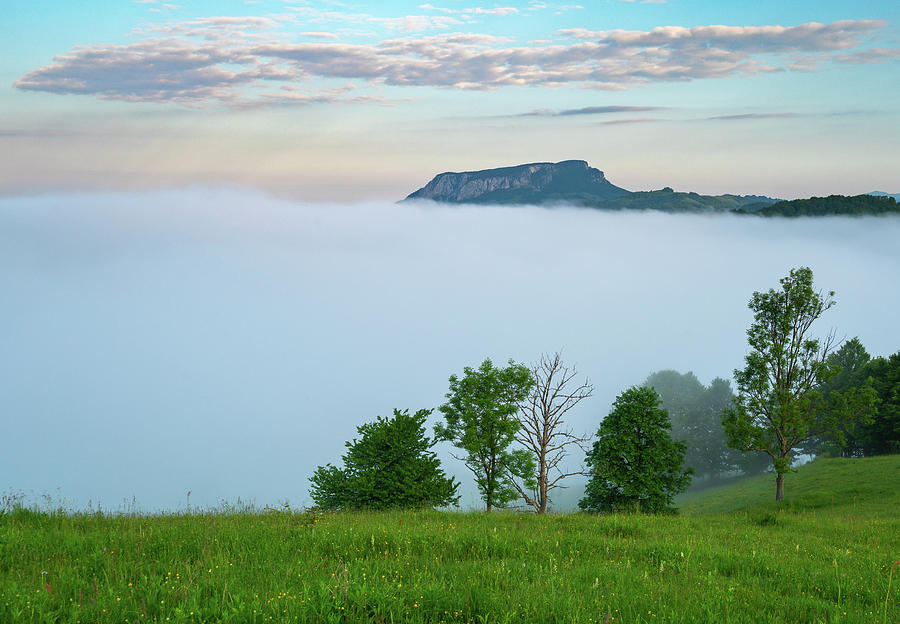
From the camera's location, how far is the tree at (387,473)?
32188 mm

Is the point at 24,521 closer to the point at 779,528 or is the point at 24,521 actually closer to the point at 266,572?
the point at 266,572

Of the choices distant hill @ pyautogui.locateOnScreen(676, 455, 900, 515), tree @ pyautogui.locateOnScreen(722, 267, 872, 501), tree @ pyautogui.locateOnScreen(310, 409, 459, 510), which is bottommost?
distant hill @ pyautogui.locateOnScreen(676, 455, 900, 515)

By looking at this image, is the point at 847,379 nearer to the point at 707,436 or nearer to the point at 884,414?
the point at 884,414

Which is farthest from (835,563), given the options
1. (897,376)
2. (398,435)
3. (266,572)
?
(897,376)

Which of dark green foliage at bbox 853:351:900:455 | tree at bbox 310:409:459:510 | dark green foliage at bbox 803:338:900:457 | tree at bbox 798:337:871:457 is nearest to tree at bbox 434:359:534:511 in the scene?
tree at bbox 310:409:459:510

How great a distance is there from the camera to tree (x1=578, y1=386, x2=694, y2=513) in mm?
37250

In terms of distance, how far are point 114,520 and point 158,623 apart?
7.33 metres

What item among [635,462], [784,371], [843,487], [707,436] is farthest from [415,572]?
[707,436]

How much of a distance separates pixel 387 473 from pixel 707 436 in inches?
3712

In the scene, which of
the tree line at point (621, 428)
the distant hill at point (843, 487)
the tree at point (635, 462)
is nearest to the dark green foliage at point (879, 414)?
the distant hill at point (843, 487)

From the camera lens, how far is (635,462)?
38.0 meters

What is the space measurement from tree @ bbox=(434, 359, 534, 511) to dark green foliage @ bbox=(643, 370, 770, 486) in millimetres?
64484

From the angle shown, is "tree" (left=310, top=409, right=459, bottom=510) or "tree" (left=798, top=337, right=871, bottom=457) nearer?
"tree" (left=310, top=409, right=459, bottom=510)

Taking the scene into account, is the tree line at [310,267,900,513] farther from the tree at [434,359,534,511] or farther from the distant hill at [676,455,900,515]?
the distant hill at [676,455,900,515]
